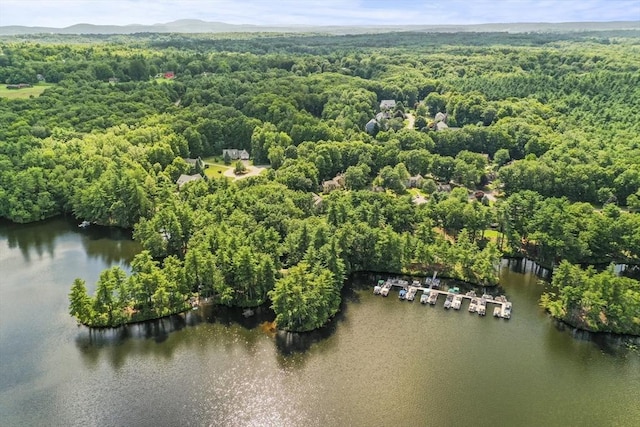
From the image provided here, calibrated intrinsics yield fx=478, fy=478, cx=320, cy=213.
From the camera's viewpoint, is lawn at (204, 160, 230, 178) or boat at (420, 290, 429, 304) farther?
lawn at (204, 160, 230, 178)

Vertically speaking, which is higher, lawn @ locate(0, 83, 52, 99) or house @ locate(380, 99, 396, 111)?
A: lawn @ locate(0, 83, 52, 99)

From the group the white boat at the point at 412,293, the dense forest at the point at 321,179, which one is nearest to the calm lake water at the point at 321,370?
the white boat at the point at 412,293

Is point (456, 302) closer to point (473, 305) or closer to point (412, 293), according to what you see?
point (473, 305)

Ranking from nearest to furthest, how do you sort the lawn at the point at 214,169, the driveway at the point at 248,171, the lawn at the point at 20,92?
the driveway at the point at 248,171 < the lawn at the point at 214,169 < the lawn at the point at 20,92

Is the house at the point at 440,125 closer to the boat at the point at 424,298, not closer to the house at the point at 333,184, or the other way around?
the house at the point at 333,184

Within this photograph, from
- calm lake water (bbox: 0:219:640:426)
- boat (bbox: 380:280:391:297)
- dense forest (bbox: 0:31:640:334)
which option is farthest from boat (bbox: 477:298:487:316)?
boat (bbox: 380:280:391:297)

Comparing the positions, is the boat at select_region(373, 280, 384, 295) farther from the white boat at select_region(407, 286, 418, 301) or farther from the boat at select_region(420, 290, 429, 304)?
the boat at select_region(420, 290, 429, 304)

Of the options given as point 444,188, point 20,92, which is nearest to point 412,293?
point 444,188
